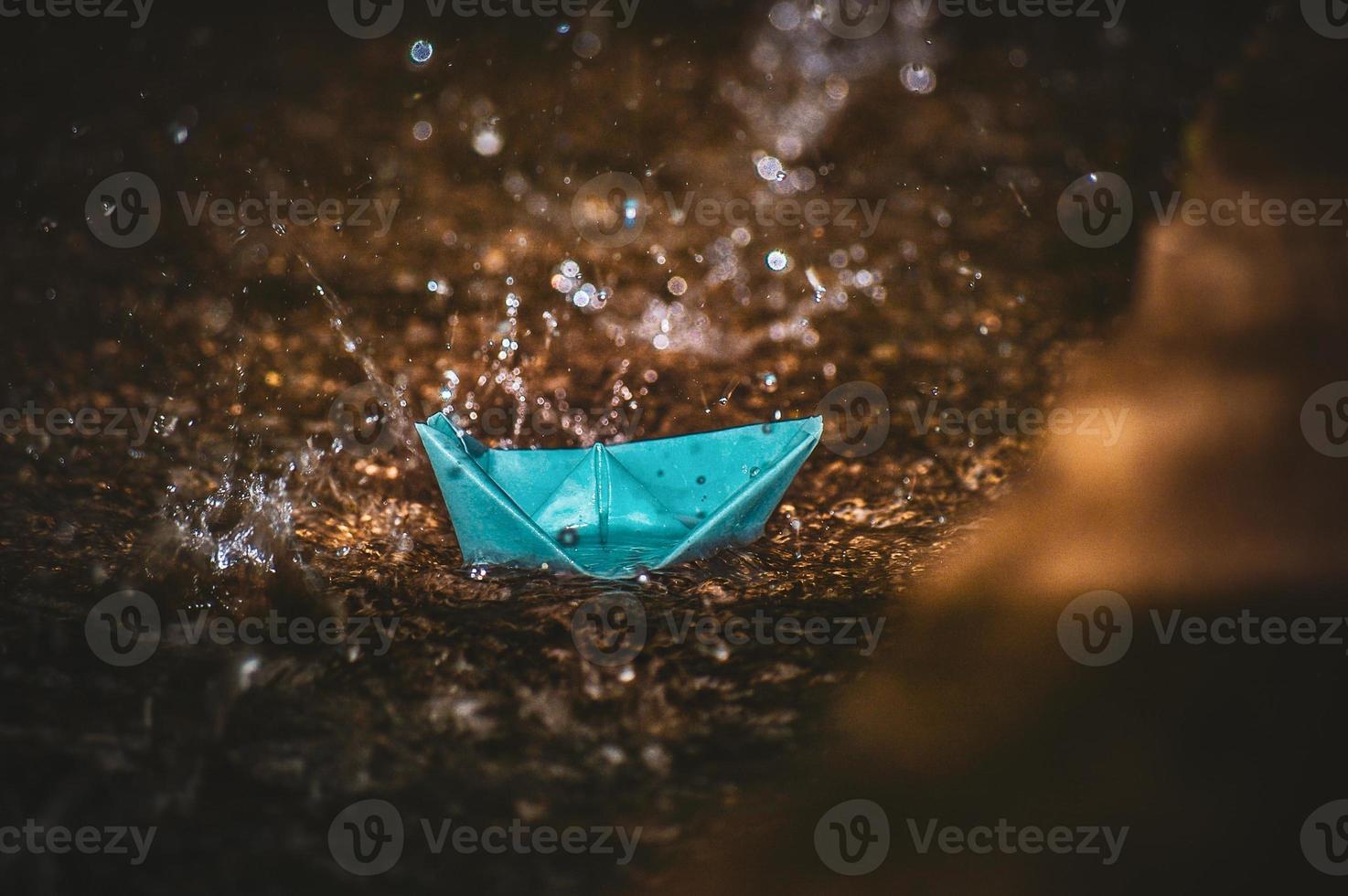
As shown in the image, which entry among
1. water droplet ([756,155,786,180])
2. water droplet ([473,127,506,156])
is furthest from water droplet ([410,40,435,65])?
water droplet ([756,155,786,180])

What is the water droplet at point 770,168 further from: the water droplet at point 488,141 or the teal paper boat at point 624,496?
the teal paper boat at point 624,496

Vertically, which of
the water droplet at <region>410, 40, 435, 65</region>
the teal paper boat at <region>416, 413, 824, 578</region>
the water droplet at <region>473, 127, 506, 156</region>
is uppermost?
the water droplet at <region>410, 40, 435, 65</region>

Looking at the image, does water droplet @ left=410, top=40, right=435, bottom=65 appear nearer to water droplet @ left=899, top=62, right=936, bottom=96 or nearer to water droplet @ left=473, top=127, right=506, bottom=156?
water droplet @ left=473, top=127, right=506, bottom=156

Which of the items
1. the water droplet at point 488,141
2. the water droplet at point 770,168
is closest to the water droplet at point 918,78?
the water droplet at point 770,168

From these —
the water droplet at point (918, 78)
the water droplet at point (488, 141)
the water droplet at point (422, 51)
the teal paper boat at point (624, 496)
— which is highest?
the water droplet at point (918, 78)

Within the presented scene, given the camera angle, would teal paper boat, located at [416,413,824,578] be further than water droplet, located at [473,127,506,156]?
No

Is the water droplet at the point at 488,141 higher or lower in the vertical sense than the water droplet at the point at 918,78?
lower

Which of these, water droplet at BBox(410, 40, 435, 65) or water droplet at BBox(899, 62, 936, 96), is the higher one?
water droplet at BBox(899, 62, 936, 96)

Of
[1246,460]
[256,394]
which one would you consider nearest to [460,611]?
[256,394]

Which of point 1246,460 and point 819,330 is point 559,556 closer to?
point 819,330
